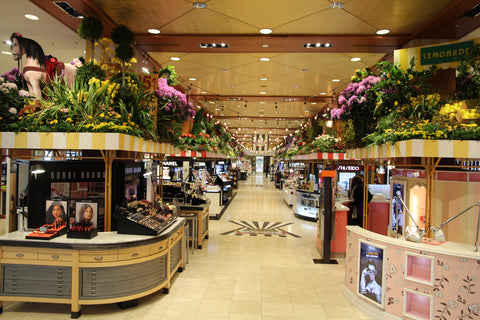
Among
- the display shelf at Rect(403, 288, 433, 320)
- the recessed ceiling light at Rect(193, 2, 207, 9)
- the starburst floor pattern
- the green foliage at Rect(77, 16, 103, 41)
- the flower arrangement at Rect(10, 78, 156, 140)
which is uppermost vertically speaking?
the recessed ceiling light at Rect(193, 2, 207, 9)

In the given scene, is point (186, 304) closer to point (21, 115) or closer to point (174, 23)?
point (21, 115)

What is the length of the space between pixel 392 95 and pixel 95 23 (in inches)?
179

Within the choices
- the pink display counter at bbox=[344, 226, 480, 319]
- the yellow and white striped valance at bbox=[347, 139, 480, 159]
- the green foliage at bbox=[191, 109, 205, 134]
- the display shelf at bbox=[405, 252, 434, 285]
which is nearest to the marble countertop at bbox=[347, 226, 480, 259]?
the pink display counter at bbox=[344, 226, 480, 319]

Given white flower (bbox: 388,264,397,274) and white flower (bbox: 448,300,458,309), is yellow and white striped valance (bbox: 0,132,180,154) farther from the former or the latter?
white flower (bbox: 448,300,458,309)

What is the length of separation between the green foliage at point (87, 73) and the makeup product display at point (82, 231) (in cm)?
197

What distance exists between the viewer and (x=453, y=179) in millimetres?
4395

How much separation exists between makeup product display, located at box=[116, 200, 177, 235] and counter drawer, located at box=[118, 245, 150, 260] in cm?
24

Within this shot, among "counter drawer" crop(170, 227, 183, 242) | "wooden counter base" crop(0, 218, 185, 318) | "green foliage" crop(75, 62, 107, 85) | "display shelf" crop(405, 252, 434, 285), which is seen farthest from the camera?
"counter drawer" crop(170, 227, 183, 242)

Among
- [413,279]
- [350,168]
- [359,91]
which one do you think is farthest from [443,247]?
[350,168]

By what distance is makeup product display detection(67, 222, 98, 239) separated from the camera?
13.8 ft

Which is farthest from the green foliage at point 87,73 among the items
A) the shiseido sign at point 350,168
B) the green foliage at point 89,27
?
the shiseido sign at point 350,168

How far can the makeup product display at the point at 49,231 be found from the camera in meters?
4.13

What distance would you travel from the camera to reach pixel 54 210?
4.65 meters

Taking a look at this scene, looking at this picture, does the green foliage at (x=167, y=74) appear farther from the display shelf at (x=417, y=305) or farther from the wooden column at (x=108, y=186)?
the display shelf at (x=417, y=305)
